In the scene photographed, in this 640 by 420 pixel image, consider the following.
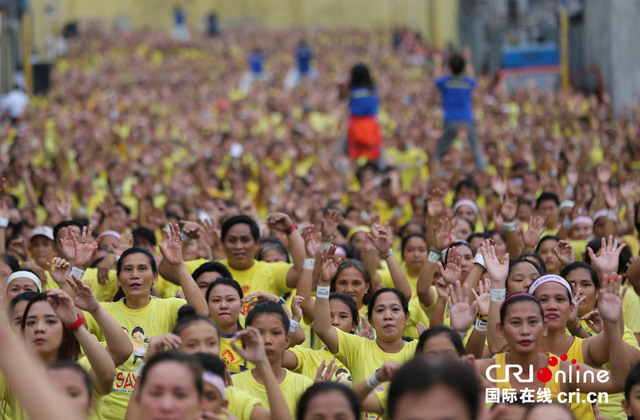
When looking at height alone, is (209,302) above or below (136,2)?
below

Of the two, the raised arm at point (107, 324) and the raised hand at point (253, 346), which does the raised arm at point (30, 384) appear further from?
the raised arm at point (107, 324)

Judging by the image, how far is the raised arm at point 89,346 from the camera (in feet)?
17.6

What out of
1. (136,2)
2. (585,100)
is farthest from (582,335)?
(136,2)

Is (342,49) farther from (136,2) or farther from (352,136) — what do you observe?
(352,136)

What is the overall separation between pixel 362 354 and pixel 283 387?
93 centimetres

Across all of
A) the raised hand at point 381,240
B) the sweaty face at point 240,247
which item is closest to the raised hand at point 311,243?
the raised hand at point 381,240

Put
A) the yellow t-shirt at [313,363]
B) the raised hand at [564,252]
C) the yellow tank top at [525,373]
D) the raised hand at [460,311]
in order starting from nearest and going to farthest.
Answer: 1. the yellow tank top at [525,373]
2. the raised hand at [460,311]
3. the yellow t-shirt at [313,363]
4. the raised hand at [564,252]

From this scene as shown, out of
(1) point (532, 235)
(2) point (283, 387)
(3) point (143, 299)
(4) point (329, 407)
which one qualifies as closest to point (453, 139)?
(1) point (532, 235)

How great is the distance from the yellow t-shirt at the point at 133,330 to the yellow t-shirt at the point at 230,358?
1.16ft

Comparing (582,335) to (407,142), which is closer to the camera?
(582,335)

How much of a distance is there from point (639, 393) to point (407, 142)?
11017 millimetres

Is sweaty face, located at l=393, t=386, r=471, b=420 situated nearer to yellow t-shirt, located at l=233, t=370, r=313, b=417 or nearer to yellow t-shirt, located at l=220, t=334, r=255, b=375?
yellow t-shirt, located at l=233, t=370, r=313, b=417

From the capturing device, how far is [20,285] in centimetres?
710

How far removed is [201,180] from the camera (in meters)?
14.0
